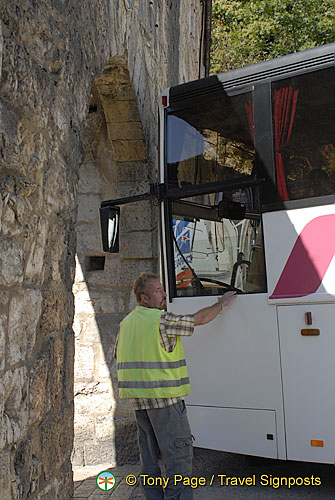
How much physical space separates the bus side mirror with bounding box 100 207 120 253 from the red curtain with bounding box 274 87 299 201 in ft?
4.16

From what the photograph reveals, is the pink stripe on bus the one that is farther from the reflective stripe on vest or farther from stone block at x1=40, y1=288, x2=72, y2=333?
stone block at x1=40, y1=288, x2=72, y2=333

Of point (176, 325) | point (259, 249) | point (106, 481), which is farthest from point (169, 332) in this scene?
point (106, 481)

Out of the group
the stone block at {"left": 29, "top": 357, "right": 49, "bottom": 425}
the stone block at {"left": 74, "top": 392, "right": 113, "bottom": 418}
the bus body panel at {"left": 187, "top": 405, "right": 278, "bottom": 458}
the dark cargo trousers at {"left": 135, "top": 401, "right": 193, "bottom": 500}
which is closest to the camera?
the stone block at {"left": 29, "top": 357, "right": 49, "bottom": 425}

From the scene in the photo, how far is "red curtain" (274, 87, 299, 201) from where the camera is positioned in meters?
4.00

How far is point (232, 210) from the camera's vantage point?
13.7ft

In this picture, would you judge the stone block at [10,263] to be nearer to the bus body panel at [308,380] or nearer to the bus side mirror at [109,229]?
the bus side mirror at [109,229]

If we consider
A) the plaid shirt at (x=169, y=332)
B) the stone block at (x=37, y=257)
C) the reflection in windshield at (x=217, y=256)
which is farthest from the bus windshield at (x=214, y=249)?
the stone block at (x=37, y=257)

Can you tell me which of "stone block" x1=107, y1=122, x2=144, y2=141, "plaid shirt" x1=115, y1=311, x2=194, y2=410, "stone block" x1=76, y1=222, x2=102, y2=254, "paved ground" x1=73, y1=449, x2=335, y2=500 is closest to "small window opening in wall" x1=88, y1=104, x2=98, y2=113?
"stone block" x1=107, y1=122, x2=144, y2=141

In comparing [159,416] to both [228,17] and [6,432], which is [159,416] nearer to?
[6,432]

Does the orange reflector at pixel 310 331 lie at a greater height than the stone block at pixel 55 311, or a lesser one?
lesser

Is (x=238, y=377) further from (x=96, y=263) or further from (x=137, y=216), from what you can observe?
(x=96, y=263)

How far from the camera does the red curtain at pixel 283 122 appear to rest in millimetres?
4004

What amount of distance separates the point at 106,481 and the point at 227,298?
194cm

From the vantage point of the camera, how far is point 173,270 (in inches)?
177
